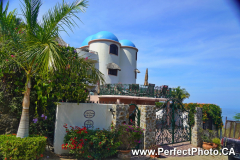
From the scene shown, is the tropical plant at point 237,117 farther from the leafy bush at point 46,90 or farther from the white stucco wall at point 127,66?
the white stucco wall at point 127,66

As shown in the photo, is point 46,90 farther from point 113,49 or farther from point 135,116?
point 113,49

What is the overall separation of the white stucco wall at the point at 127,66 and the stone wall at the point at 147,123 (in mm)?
15122

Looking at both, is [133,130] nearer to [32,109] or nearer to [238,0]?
[32,109]

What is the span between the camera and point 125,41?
2455 cm

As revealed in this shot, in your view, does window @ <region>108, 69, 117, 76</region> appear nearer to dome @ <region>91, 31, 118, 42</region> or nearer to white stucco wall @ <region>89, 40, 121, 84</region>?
white stucco wall @ <region>89, 40, 121, 84</region>

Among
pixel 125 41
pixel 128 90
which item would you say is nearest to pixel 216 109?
pixel 128 90

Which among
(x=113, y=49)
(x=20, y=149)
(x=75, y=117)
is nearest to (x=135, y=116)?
(x=75, y=117)

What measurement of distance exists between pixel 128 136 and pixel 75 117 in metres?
2.48

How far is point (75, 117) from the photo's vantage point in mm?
6773

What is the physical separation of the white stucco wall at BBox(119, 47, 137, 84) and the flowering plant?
1610cm

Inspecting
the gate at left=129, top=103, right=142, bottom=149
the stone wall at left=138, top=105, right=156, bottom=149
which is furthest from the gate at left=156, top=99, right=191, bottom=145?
the gate at left=129, top=103, right=142, bottom=149

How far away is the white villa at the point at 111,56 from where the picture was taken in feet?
67.3

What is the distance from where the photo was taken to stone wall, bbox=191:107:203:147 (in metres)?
9.66

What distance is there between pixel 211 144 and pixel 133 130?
556cm
